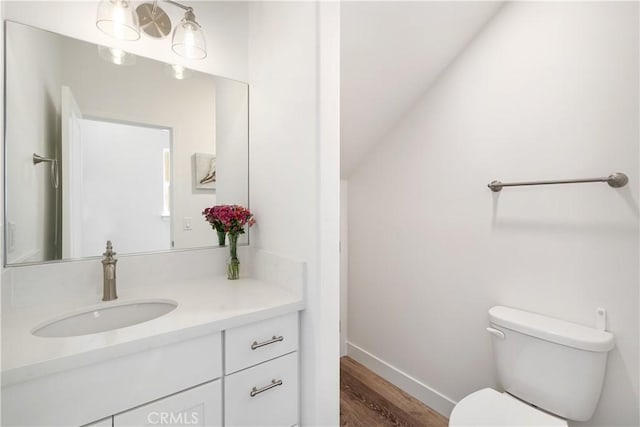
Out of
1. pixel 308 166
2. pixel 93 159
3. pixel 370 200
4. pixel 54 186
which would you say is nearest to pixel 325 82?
pixel 308 166

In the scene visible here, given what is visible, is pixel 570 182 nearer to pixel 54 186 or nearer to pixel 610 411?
pixel 610 411

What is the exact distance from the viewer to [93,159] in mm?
1223

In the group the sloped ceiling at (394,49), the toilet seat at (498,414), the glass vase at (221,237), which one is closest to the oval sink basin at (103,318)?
the glass vase at (221,237)

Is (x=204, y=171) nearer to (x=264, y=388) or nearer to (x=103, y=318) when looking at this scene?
(x=103, y=318)

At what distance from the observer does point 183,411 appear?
0.91 m

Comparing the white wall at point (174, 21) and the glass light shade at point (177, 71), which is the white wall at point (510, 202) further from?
the glass light shade at point (177, 71)

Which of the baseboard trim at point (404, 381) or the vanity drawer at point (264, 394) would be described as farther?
the baseboard trim at point (404, 381)

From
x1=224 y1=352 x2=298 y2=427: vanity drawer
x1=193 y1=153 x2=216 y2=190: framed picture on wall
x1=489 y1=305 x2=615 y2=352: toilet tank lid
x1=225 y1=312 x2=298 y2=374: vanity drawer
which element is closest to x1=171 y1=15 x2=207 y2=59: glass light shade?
x1=193 y1=153 x2=216 y2=190: framed picture on wall

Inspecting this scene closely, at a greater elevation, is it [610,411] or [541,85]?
[541,85]

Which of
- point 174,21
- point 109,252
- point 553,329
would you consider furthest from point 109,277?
point 553,329

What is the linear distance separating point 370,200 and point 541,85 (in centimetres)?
115

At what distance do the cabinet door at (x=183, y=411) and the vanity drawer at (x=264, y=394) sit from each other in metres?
0.04

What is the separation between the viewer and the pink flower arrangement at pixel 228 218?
4.50 ft
